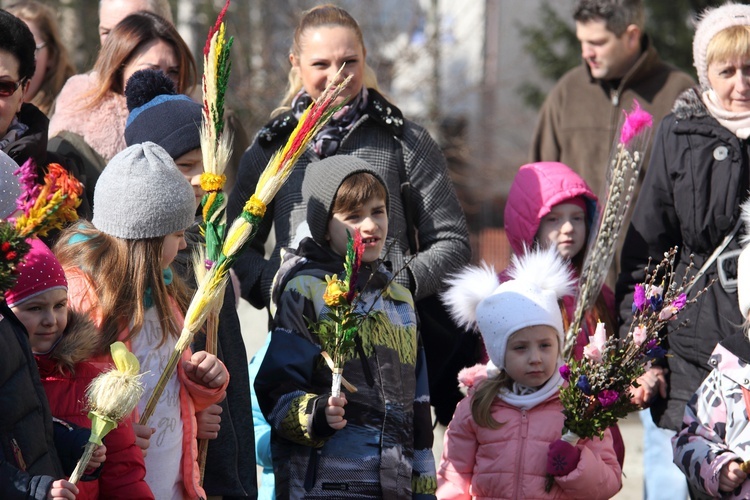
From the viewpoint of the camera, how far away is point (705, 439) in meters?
4.18

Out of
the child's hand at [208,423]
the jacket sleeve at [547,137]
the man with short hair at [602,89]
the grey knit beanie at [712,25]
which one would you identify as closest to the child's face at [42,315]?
the child's hand at [208,423]

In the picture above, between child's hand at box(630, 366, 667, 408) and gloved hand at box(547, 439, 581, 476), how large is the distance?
726 mm

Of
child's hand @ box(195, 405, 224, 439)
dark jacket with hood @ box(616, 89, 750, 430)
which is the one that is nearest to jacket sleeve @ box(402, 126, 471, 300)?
dark jacket with hood @ box(616, 89, 750, 430)

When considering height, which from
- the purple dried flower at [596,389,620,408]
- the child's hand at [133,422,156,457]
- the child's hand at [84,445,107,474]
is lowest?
the purple dried flower at [596,389,620,408]

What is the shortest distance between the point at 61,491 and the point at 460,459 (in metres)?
1.83

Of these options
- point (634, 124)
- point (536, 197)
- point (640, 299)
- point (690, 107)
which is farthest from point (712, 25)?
point (640, 299)

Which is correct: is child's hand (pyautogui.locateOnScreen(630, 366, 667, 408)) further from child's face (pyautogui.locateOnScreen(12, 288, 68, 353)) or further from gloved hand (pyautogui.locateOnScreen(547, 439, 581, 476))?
child's face (pyautogui.locateOnScreen(12, 288, 68, 353))

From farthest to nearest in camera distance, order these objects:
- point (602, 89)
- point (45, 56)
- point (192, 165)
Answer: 1. point (602, 89)
2. point (45, 56)
3. point (192, 165)

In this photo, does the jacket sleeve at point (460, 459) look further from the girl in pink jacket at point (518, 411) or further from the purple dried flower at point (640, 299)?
the purple dried flower at point (640, 299)

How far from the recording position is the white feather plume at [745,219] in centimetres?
435

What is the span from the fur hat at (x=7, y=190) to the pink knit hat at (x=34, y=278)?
4.3 inches

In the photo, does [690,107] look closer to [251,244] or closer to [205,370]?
[251,244]

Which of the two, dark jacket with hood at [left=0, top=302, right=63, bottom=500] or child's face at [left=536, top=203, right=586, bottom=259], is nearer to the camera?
dark jacket with hood at [left=0, top=302, right=63, bottom=500]

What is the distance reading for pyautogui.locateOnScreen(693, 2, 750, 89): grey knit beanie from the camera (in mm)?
4762
